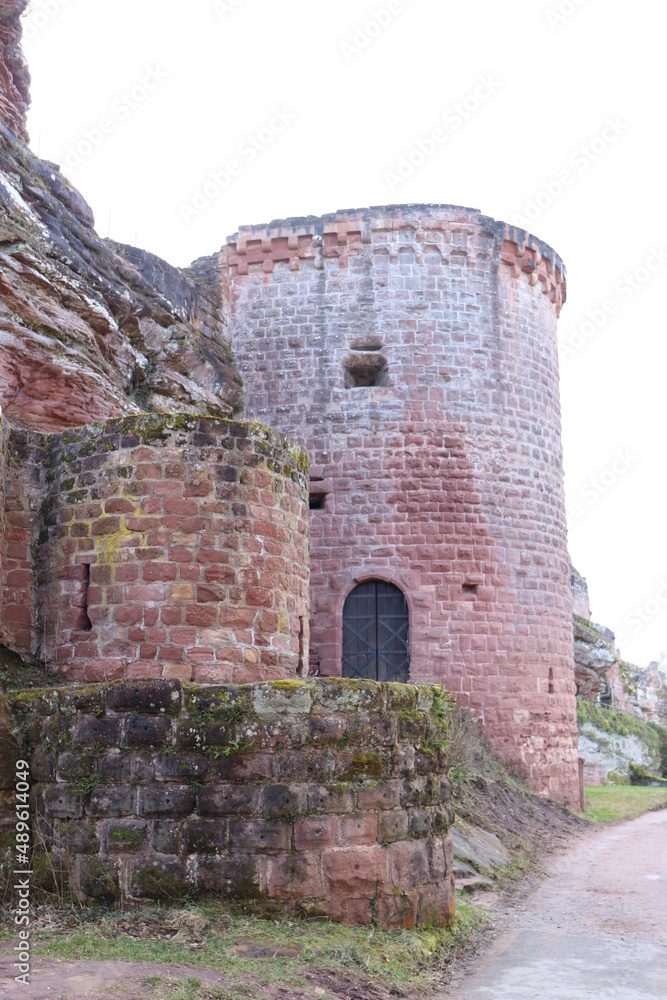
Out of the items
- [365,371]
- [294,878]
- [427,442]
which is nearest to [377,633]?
[427,442]

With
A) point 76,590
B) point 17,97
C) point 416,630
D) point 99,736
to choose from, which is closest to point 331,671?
point 416,630

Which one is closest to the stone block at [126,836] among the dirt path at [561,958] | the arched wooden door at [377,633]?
the dirt path at [561,958]

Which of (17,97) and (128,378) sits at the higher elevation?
(17,97)

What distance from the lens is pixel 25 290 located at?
10906 millimetres

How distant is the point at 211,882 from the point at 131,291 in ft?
32.0

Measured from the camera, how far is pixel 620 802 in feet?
58.2

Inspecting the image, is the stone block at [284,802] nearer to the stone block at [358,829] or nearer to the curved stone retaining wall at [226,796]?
the curved stone retaining wall at [226,796]

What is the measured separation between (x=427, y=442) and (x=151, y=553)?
8.16m

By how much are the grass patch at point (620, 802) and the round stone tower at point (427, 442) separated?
0.74 m

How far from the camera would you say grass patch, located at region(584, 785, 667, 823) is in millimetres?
15883

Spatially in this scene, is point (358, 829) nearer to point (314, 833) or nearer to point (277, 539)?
point (314, 833)

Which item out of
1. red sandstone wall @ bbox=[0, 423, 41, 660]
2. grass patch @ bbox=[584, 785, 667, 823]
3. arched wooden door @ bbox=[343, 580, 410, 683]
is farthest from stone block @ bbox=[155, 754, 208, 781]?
grass patch @ bbox=[584, 785, 667, 823]

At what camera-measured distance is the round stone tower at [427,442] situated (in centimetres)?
1470

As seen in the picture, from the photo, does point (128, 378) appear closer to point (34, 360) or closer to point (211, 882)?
point (34, 360)
